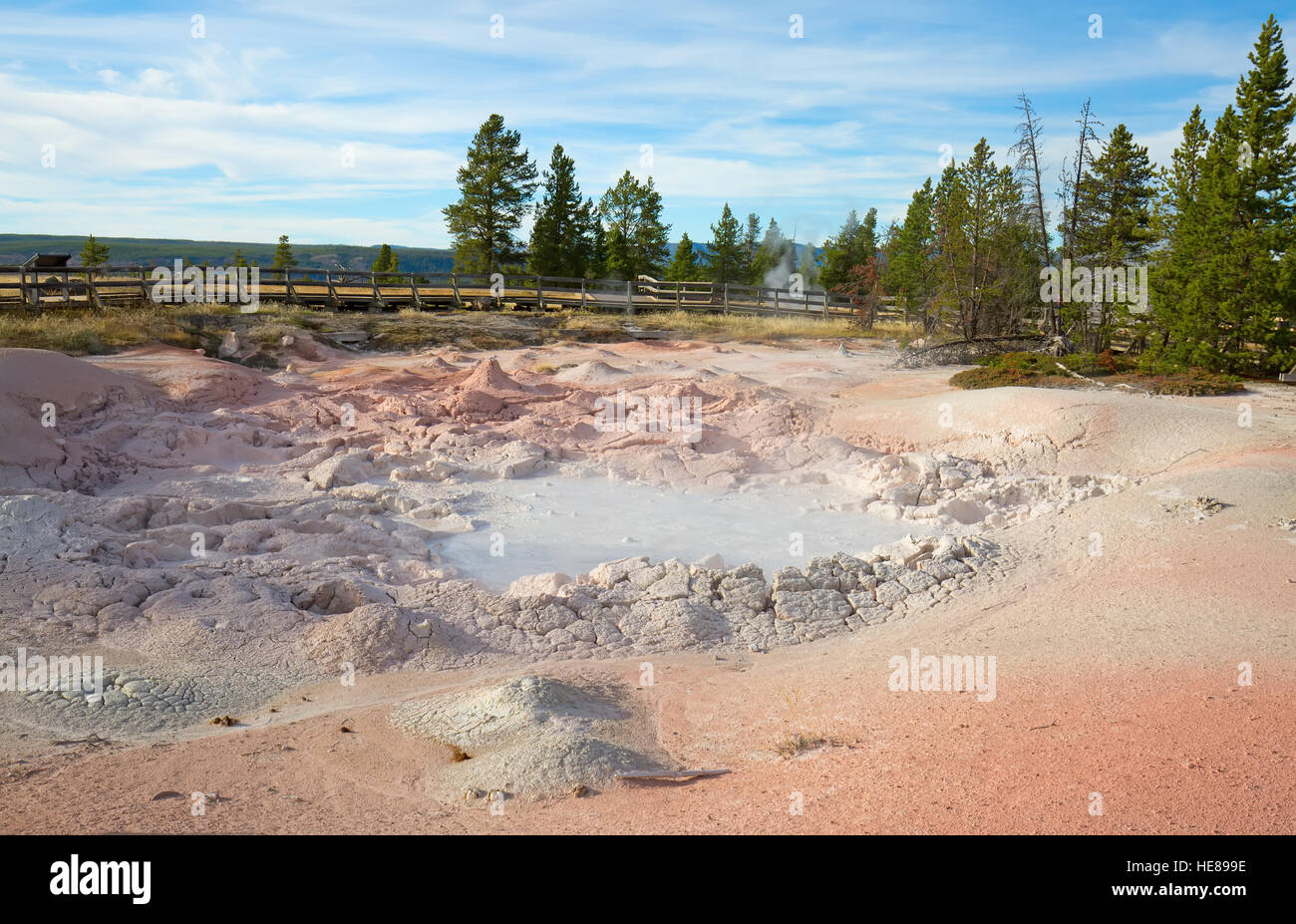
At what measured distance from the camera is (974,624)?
750 centimetres

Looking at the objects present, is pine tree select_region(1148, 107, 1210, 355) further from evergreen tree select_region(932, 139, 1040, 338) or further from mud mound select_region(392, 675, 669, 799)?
mud mound select_region(392, 675, 669, 799)

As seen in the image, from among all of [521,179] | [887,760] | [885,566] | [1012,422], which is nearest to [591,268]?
[521,179]

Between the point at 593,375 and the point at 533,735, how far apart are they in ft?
42.0

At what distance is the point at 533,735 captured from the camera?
5359 millimetres

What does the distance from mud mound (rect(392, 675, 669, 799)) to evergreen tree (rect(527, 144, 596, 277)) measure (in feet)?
143

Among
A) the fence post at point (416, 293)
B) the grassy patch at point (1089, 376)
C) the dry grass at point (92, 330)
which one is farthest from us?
the fence post at point (416, 293)

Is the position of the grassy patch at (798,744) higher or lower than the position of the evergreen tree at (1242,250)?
lower

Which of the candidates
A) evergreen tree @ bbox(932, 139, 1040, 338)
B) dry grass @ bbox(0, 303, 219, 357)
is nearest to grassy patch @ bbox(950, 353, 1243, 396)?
evergreen tree @ bbox(932, 139, 1040, 338)

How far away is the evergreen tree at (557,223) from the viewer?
4781cm

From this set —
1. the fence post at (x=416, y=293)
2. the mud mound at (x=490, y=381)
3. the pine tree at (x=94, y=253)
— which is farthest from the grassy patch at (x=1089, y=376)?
the pine tree at (x=94, y=253)

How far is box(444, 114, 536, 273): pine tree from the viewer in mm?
45469

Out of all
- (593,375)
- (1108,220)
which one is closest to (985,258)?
(1108,220)

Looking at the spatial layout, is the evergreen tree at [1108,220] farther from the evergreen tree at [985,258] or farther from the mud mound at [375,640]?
the mud mound at [375,640]

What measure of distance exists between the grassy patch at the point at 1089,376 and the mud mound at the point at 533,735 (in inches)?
499
